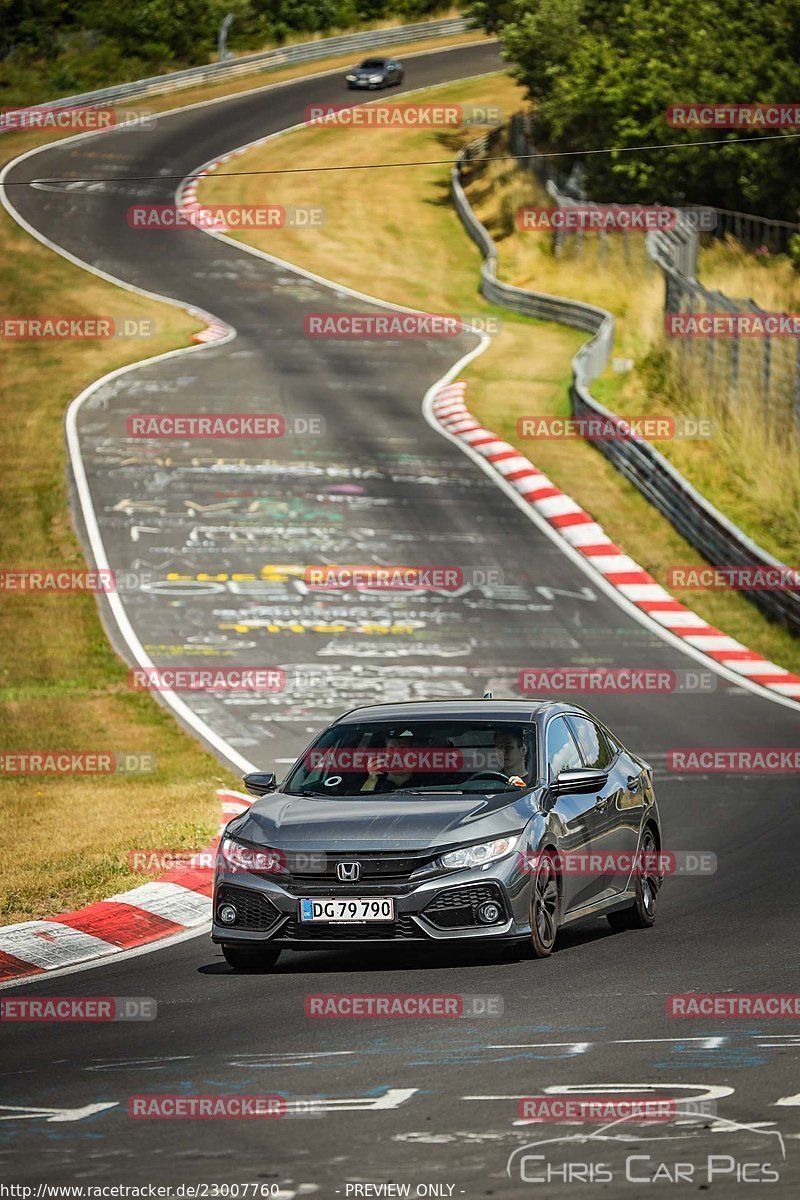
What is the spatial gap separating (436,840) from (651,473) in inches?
885

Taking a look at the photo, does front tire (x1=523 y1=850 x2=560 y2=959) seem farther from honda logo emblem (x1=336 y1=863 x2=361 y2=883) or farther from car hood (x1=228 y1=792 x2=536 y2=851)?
honda logo emblem (x1=336 y1=863 x2=361 y2=883)

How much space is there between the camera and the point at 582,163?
56.4m

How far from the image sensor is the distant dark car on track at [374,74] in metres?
75.6

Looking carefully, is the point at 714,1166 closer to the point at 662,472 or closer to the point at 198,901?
the point at 198,901

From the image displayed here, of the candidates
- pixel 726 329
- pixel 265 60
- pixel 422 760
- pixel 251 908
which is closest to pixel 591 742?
pixel 422 760

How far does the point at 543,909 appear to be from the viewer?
34.9 ft

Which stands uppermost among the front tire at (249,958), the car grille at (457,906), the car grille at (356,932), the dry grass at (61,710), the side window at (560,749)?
the side window at (560,749)

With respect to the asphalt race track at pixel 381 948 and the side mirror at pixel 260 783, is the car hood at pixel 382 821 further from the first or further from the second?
the asphalt race track at pixel 381 948

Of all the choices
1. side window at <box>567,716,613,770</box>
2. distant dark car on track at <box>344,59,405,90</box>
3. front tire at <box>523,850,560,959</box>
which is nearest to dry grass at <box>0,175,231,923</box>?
side window at <box>567,716,613,770</box>

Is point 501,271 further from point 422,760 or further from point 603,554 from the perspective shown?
point 422,760

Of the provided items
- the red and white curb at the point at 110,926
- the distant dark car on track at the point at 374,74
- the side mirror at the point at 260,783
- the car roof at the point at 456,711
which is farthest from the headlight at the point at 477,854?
the distant dark car on track at the point at 374,74

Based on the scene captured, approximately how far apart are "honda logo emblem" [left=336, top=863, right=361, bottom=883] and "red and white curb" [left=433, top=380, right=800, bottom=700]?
1373 cm

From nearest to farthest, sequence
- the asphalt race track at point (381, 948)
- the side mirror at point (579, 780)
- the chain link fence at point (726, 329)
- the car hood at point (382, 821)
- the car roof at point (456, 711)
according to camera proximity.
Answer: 1. the asphalt race track at point (381, 948)
2. the car hood at point (382, 821)
3. the side mirror at point (579, 780)
4. the car roof at point (456, 711)
5. the chain link fence at point (726, 329)

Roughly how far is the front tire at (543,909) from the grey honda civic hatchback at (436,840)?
14 mm
